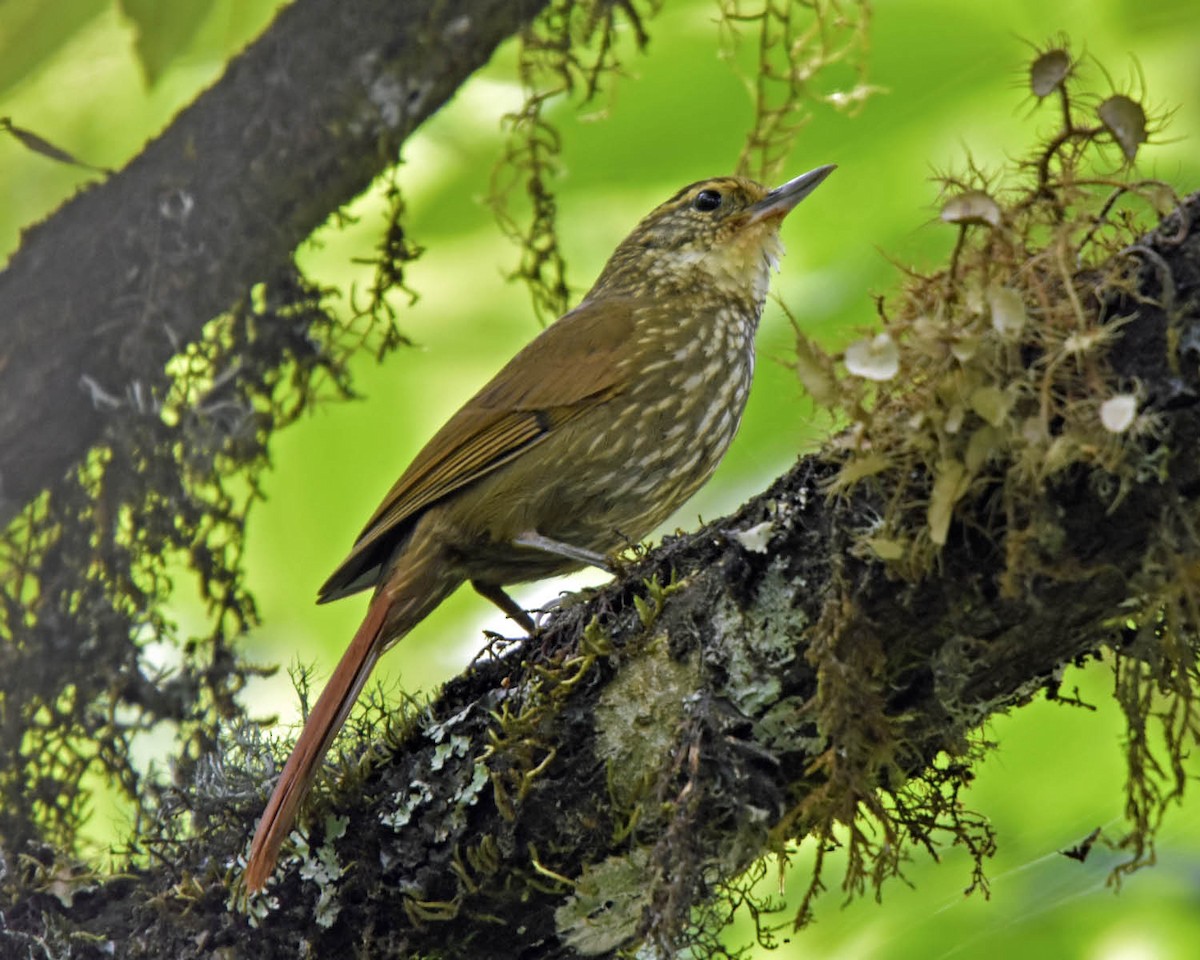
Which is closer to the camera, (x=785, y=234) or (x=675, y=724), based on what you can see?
(x=675, y=724)

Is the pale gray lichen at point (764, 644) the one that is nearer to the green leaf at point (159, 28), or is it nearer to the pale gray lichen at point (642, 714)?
the pale gray lichen at point (642, 714)

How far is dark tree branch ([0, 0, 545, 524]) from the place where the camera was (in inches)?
123

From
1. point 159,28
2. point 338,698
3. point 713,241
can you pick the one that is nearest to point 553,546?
point 338,698

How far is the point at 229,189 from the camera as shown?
10.7 ft

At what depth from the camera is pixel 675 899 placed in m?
1.95

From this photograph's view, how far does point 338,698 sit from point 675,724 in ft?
2.65

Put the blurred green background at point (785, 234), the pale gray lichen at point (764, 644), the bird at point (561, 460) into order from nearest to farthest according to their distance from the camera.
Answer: the pale gray lichen at point (764, 644)
the blurred green background at point (785, 234)
the bird at point (561, 460)

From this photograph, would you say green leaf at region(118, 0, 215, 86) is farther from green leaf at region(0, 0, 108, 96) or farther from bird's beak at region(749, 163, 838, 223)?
bird's beak at region(749, 163, 838, 223)

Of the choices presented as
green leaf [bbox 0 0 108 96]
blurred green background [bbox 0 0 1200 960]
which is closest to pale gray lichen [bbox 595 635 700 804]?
blurred green background [bbox 0 0 1200 960]

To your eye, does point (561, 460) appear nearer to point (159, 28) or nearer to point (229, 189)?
point (229, 189)

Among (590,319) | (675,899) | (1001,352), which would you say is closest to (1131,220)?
(1001,352)

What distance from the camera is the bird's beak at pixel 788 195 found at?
3480 millimetres

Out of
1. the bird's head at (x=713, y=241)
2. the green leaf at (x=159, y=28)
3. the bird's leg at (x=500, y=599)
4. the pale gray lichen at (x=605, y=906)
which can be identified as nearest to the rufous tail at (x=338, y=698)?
the bird's leg at (x=500, y=599)

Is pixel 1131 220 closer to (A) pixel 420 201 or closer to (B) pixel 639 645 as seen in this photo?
(B) pixel 639 645
